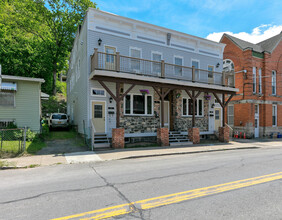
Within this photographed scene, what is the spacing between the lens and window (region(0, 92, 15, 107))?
1151 centimetres

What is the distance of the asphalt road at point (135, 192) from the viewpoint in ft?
11.0

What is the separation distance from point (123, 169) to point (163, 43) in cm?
1100

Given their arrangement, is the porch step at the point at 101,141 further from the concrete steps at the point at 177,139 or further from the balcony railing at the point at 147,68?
the concrete steps at the point at 177,139

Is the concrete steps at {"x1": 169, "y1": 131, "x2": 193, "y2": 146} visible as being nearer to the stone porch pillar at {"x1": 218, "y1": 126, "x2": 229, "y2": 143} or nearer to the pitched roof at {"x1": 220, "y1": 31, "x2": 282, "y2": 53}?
the stone porch pillar at {"x1": 218, "y1": 126, "x2": 229, "y2": 143}

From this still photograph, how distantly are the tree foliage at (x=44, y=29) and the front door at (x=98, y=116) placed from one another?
1640 centimetres

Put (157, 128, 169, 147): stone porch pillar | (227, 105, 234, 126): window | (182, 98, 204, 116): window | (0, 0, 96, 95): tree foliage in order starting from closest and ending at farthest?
(157, 128, 169, 147): stone porch pillar < (182, 98, 204, 116): window < (227, 105, 234, 126): window < (0, 0, 96, 95): tree foliage

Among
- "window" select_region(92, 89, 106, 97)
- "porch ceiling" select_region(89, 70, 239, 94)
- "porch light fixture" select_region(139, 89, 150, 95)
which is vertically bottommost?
"window" select_region(92, 89, 106, 97)

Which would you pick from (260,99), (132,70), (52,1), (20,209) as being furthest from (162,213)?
(52,1)

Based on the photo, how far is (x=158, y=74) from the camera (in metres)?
14.0

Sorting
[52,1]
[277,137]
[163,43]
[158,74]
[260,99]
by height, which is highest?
[52,1]

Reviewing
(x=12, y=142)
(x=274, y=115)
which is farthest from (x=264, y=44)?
(x=12, y=142)

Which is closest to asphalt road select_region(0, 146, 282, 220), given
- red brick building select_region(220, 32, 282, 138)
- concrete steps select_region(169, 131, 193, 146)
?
concrete steps select_region(169, 131, 193, 146)

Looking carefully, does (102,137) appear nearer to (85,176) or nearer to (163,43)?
(85,176)

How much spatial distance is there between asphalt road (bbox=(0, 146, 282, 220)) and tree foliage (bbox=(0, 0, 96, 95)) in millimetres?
22327
